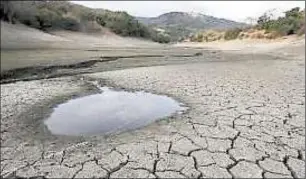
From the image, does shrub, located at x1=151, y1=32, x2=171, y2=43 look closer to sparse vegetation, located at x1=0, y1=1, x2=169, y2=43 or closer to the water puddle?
sparse vegetation, located at x1=0, y1=1, x2=169, y2=43

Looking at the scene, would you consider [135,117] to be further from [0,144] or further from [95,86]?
[95,86]

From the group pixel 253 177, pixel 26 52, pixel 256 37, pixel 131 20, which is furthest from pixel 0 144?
pixel 131 20

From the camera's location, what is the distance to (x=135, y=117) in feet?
16.9

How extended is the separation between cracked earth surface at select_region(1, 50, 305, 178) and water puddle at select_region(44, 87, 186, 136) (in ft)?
0.82

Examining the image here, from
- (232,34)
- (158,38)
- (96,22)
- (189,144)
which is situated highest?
(96,22)

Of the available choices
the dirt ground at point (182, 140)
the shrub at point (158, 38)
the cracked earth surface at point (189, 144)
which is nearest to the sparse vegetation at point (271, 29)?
the shrub at point (158, 38)

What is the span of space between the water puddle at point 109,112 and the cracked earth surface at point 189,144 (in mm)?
250

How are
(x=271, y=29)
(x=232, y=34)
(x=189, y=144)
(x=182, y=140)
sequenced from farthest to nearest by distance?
(x=232, y=34)
(x=271, y=29)
(x=182, y=140)
(x=189, y=144)

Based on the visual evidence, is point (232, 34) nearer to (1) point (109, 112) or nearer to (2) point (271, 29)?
(2) point (271, 29)

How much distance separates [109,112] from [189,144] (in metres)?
1.96

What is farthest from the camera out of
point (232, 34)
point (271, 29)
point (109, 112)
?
point (232, 34)

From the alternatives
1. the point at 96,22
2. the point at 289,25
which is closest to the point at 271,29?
the point at 289,25

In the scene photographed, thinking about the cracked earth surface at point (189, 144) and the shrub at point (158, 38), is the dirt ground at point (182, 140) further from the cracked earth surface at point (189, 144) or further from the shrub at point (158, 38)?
the shrub at point (158, 38)

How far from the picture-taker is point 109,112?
18.2ft
